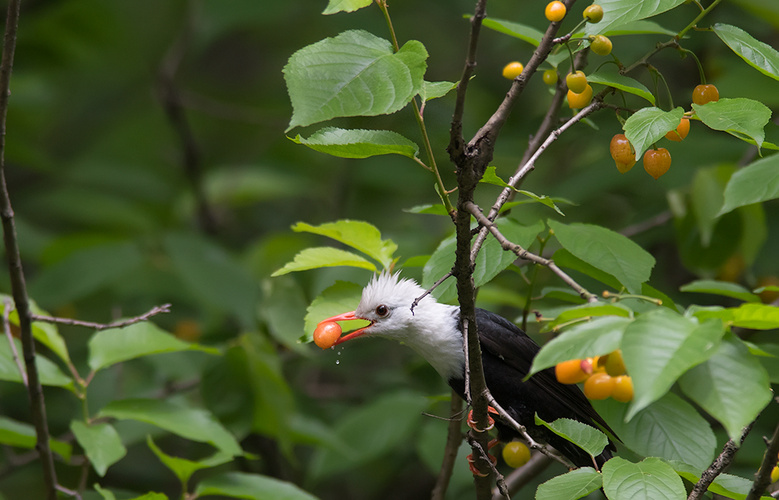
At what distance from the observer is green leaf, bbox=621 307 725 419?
1.12 m

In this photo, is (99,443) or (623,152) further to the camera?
(99,443)

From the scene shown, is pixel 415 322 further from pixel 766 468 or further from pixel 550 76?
pixel 766 468

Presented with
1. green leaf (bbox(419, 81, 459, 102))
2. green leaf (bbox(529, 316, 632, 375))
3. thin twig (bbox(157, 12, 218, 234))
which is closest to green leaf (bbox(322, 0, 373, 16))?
green leaf (bbox(419, 81, 459, 102))

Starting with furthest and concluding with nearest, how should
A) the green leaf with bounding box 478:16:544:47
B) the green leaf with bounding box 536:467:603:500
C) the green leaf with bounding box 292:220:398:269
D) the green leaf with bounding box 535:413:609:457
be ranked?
the green leaf with bounding box 292:220:398:269, the green leaf with bounding box 478:16:544:47, the green leaf with bounding box 535:413:609:457, the green leaf with bounding box 536:467:603:500

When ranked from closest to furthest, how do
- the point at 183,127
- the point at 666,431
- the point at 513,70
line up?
1. the point at 666,431
2. the point at 513,70
3. the point at 183,127

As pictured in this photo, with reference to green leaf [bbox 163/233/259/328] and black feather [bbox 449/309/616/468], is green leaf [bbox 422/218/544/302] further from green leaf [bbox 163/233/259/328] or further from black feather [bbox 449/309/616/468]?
green leaf [bbox 163/233/259/328]

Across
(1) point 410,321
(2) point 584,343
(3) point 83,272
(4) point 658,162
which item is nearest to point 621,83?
(4) point 658,162

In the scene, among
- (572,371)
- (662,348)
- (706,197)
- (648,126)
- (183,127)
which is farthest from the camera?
(183,127)

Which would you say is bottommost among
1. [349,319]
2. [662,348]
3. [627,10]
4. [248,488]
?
[248,488]

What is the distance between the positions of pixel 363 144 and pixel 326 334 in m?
0.74

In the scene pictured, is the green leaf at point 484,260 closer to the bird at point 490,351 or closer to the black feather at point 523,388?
the bird at point 490,351

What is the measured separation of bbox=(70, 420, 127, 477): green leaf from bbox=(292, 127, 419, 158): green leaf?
128cm

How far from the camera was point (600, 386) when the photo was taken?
5.60 ft

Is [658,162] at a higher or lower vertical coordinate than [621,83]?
lower
